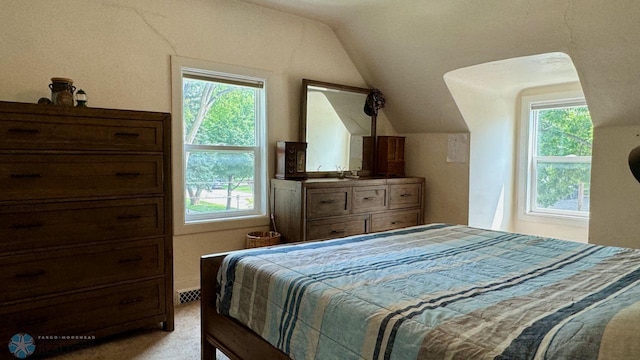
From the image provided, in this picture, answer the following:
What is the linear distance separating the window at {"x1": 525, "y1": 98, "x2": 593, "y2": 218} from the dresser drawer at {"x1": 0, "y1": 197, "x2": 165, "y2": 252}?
3.81 meters

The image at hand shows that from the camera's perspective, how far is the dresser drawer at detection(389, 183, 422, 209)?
3.98 metres

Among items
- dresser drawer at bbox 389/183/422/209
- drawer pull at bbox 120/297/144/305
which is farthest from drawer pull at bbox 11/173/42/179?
dresser drawer at bbox 389/183/422/209

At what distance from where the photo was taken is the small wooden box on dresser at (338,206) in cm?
333

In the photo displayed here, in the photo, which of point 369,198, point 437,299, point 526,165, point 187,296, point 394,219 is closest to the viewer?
point 437,299

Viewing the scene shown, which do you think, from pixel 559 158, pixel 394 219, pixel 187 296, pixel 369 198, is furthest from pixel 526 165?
pixel 187 296

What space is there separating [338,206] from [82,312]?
2025 mm

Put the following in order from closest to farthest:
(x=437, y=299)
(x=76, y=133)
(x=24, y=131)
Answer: (x=437, y=299)
(x=24, y=131)
(x=76, y=133)

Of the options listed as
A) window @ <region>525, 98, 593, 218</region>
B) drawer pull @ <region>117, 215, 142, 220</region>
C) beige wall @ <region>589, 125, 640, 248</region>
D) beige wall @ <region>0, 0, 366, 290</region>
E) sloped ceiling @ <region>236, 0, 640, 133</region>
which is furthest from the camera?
window @ <region>525, 98, 593, 218</region>

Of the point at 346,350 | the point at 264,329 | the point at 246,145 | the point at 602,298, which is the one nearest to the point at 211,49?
the point at 246,145

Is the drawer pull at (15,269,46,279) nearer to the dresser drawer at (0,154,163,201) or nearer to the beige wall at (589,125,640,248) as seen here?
the dresser drawer at (0,154,163,201)

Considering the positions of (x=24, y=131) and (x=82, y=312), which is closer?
(x=24, y=131)

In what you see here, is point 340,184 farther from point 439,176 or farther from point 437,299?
point 437,299

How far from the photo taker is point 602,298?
1.29 metres

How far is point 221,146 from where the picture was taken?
3.44 m
